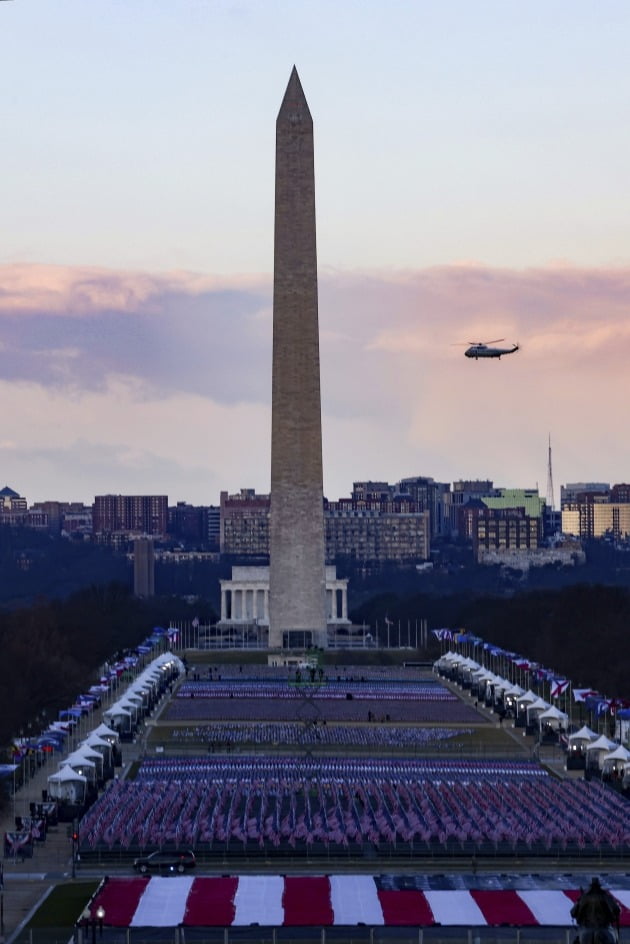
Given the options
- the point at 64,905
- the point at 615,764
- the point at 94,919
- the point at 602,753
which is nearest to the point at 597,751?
the point at 602,753

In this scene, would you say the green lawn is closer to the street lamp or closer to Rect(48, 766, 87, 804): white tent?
the street lamp

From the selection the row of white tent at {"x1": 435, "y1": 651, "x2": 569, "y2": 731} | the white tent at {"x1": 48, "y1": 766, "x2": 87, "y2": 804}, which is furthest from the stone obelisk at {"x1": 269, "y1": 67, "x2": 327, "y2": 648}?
the white tent at {"x1": 48, "y1": 766, "x2": 87, "y2": 804}

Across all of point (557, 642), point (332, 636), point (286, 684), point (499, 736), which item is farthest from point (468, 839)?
point (332, 636)

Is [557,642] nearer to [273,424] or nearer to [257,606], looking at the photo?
[273,424]

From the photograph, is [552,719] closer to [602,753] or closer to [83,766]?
[602,753]

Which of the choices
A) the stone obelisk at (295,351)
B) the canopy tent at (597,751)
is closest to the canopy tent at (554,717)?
the canopy tent at (597,751)
